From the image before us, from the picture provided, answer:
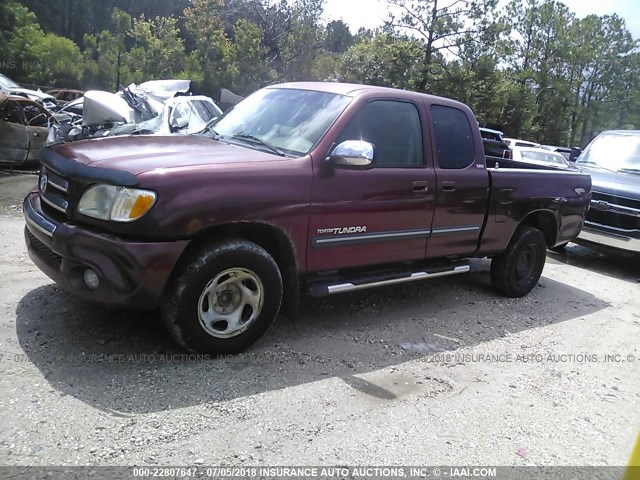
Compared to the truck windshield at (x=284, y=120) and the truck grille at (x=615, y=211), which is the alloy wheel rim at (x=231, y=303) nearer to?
the truck windshield at (x=284, y=120)

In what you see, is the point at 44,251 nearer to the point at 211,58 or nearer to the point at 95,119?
the point at 95,119

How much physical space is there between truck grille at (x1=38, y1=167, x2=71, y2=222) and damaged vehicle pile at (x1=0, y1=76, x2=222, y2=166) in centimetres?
668

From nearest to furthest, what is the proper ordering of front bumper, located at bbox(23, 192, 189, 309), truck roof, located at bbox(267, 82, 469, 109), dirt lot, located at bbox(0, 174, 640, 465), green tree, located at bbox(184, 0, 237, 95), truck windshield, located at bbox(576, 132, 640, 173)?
1. dirt lot, located at bbox(0, 174, 640, 465)
2. front bumper, located at bbox(23, 192, 189, 309)
3. truck roof, located at bbox(267, 82, 469, 109)
4. truck windshield, located at bbox(576, 132, 640, 173)
5. green tree, located at bbox(184, 0, 237, 95)

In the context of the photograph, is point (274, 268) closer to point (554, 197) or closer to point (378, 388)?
point (378, 388)

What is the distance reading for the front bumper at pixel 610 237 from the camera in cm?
774

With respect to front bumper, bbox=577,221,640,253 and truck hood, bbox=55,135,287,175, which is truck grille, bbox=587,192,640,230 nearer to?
front bumper, bbox=577,221,640,253

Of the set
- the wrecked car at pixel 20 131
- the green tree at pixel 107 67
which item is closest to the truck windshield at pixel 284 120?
the wrecked car at pixel 20 131

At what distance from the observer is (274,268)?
3.73m

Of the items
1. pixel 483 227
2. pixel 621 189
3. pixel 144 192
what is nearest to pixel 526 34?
pixel 621 189

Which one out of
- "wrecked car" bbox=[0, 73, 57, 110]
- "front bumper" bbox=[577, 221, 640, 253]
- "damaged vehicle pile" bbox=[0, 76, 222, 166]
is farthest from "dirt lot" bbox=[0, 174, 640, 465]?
"wrecked car" bbox=[0, 73, 57, 110]

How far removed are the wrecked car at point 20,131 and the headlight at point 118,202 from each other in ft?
27.7

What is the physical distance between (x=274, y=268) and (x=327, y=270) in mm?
554

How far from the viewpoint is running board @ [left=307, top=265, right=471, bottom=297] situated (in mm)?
4082

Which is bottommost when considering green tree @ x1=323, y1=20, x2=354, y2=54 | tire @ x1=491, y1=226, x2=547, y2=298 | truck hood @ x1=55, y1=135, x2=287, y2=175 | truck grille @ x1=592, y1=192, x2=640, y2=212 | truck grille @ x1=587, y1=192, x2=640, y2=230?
tire @ x1=491, y1=226, x2=547, y2=298
